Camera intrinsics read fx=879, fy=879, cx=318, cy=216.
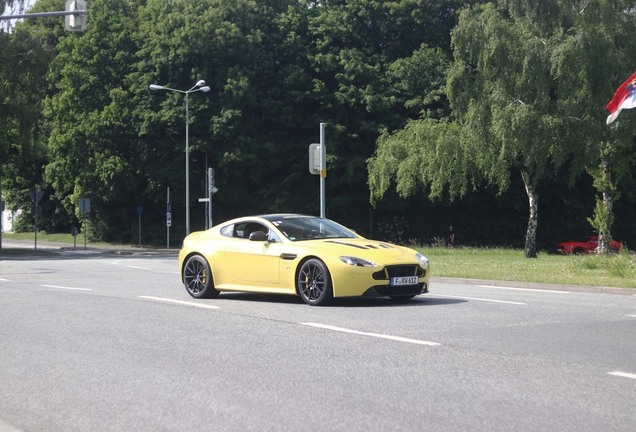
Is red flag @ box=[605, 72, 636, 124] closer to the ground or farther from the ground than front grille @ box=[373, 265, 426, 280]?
farther from the ground

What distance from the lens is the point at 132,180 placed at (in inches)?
2096

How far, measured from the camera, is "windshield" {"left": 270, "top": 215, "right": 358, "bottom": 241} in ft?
46.9

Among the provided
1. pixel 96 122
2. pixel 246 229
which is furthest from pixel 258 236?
pixel 96 122

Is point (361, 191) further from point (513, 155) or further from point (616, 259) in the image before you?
point (616, 259)

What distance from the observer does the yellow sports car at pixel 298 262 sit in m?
13.0

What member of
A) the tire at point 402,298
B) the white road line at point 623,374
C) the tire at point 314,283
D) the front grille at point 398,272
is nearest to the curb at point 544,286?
the tire at point 402,298

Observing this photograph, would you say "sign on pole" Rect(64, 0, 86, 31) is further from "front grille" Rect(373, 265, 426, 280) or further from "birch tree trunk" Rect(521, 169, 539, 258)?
"birch tree trunk" Rect(521, 169, 539, 258)

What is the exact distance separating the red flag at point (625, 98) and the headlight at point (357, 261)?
1122 cm

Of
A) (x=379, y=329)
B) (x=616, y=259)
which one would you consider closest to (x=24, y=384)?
(x=379, y=329)

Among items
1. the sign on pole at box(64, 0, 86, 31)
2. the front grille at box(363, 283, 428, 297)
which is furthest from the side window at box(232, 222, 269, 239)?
the sign on pole at box(64, 0, 86, 31)

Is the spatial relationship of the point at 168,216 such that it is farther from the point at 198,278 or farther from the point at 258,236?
the point at 258,236

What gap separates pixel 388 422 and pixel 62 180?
5244 cm

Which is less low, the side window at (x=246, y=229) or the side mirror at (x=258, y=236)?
the side window at (x=246, y=229)

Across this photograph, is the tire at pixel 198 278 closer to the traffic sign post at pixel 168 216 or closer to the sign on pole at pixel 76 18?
the sign on pole at pixel 76 18
